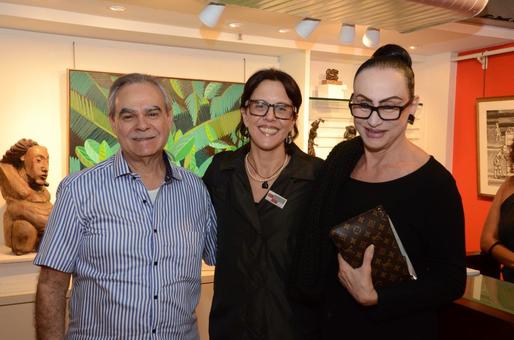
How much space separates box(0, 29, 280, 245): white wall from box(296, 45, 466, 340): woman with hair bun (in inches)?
96.7

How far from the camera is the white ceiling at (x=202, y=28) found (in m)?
2.85

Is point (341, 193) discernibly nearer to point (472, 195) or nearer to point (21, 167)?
point (21, 167)

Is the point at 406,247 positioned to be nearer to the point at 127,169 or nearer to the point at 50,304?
the point at 127,169

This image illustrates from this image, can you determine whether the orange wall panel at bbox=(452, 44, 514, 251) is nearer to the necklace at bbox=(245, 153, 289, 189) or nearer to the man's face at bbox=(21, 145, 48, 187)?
the necklace at bbox=(245, 153, 289, 189)

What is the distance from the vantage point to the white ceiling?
2.85m

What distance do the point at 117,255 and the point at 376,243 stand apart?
0.80 m

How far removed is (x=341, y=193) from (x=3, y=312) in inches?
71.1

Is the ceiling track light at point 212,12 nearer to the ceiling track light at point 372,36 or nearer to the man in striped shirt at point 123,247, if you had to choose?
the man in striped shirt at point 123,247

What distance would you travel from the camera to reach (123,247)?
157 cm

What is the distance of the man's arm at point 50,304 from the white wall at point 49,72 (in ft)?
6.18

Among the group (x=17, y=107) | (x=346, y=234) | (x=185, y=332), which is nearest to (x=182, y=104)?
(x=17, y=107)

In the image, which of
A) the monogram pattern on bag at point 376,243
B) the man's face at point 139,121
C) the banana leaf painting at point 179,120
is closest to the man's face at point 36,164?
the banana leaf painting at point 179,120

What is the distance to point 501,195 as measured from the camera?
10.3 feet

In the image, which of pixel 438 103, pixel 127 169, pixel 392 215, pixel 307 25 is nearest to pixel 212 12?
pixel 307 25
